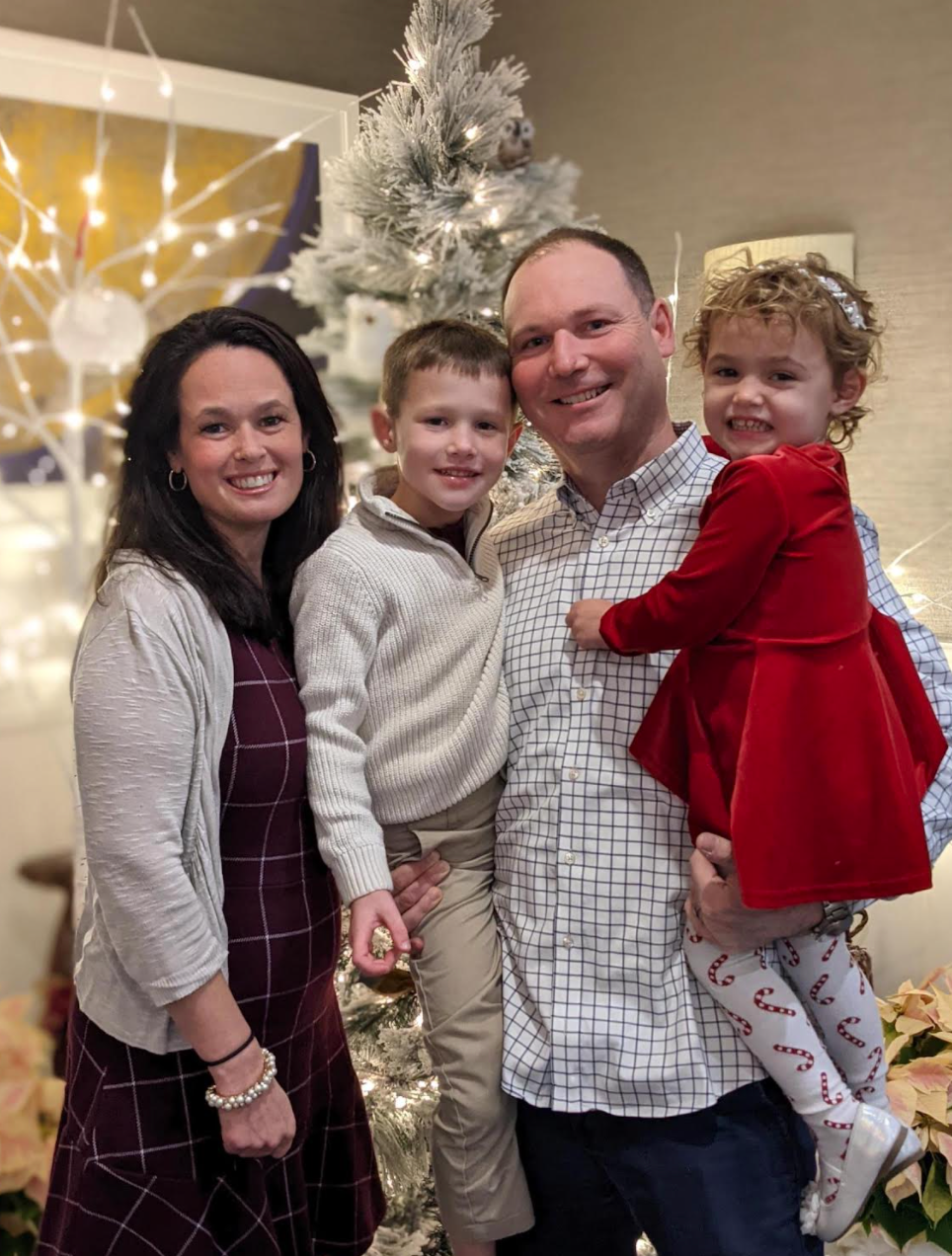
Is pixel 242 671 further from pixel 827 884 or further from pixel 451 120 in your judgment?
pixel 451 120

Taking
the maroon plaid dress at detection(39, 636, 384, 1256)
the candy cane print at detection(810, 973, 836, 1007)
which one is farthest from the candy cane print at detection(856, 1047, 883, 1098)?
the maroon plaid dress at detection(39, 636, 384, 1256)

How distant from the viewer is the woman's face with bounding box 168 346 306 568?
53.4 inches

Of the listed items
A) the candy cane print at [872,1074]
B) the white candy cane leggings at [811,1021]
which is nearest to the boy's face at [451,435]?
the white candy cane leggings at [811,1021]

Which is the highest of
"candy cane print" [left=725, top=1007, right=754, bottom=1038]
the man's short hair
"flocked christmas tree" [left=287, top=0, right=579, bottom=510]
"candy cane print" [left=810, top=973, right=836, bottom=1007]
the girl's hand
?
"flocked christmas tree" [left=287, top=0, right=579, bottom=510]

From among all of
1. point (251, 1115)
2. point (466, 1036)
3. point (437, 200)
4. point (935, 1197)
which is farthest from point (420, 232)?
point (935, 1197)

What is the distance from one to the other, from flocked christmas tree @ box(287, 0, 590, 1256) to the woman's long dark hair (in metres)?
0.65

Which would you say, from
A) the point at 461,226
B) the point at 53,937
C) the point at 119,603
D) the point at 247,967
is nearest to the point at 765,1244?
the point at 247,967

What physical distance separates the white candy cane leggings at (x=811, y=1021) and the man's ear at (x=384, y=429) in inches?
31.5

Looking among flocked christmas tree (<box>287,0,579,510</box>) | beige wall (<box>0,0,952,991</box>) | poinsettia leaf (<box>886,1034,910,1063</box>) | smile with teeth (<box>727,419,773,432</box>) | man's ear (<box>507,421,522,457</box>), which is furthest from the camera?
beige wall (<box>0,0,952,991</box>)

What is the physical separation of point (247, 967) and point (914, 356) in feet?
7.07

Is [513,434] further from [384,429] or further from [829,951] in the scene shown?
[829,951]

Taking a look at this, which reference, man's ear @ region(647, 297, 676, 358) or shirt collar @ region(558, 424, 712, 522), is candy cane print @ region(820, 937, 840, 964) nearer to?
shirt collar @ region(558, 424, 712, 522)

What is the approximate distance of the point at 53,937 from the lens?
2.70 meters

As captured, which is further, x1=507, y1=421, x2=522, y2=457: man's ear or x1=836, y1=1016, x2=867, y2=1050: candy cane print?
x1=507, y1=421, x2=522, y2=457: man's ear
